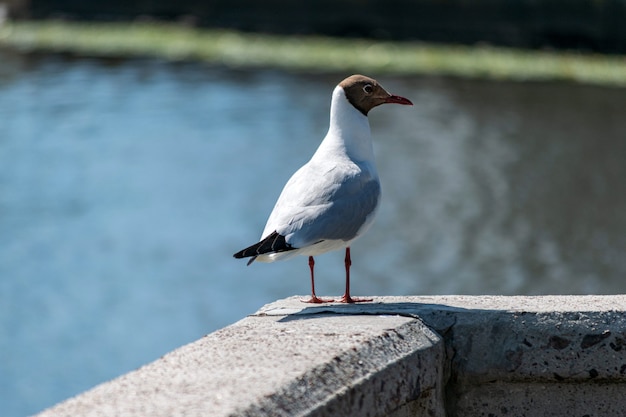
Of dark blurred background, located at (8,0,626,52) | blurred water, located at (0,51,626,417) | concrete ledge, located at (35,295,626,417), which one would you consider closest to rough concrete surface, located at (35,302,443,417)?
concrete ledge, located at (35,295,626,417)

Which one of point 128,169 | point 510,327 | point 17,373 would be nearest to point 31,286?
point 17,373

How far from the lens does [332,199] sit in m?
3.69

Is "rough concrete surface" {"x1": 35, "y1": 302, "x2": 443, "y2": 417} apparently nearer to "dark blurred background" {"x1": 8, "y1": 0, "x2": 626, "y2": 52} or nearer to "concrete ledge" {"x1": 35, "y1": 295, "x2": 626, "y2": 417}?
"concrete ledge" {"x1": 35, "y1": 295, "x2": 626, "y2": 417}

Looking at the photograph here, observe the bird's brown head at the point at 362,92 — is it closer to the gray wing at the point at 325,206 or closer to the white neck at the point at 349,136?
the white neck at the point at 349,136

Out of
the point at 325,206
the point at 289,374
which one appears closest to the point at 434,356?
the point at 289,374

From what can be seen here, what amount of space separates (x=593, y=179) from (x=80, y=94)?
28.2 ft

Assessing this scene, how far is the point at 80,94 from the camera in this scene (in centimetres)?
1817

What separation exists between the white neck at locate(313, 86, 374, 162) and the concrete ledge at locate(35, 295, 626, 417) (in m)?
0.63

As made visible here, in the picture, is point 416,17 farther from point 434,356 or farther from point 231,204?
point 434,356

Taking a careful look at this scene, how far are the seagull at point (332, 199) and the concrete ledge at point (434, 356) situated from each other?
0.75 ft

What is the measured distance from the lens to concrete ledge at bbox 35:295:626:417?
2.75 metres

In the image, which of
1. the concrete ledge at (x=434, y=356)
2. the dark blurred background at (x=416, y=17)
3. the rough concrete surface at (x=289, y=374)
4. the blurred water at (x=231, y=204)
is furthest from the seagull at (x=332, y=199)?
the dark blurred background at (x=416, y=17)

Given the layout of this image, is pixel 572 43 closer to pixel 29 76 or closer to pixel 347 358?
pixel 29 76

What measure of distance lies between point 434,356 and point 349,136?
1.04 meters
